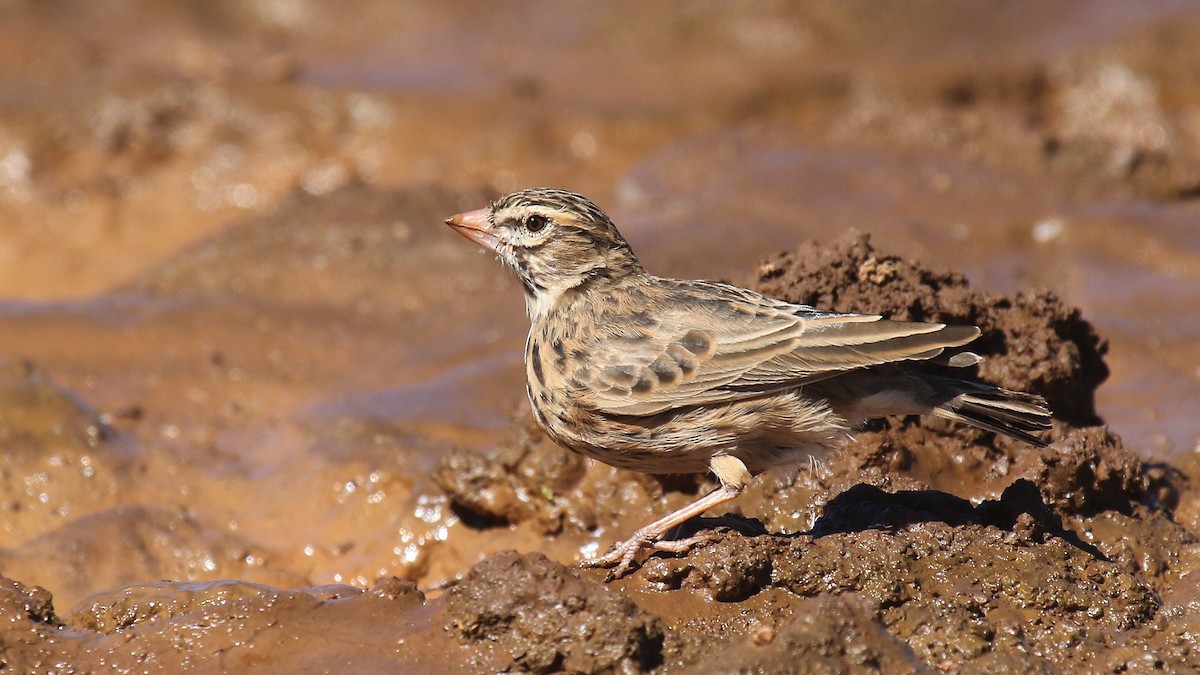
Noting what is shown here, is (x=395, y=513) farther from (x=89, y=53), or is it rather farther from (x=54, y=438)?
(x=89, y=53)

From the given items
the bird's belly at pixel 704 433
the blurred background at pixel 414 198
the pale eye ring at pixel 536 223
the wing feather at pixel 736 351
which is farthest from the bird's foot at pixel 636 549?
the blurred background at pixel 414 198

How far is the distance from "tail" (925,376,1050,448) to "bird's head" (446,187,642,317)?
1.63 metres

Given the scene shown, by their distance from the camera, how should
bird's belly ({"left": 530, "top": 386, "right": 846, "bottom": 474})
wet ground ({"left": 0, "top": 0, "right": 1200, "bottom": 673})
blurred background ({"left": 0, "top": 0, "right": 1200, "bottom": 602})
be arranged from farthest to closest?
blurred background ({"left": 0, "top": 0, "right": 1200, "bottom": 602}), bird's belly ({"left": 530, "top": 386, "right": 846, "bottom": 474}), wet ground ({"left": 0, "top": 0, "right": 1200, "bottom": 673})

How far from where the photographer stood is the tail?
207 inches

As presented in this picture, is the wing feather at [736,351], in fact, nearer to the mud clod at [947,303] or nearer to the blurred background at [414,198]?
the mud clod at [947,303]

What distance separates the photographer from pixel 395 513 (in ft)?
24.2

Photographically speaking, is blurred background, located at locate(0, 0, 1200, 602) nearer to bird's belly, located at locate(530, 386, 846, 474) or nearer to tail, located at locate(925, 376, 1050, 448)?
bird's belly, located at locate(530, 386, 846, 474)

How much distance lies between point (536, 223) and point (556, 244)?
0.14m

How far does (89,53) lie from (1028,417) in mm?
13109

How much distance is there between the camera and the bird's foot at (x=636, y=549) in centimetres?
515

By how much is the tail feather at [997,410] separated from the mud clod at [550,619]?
5.18 ft

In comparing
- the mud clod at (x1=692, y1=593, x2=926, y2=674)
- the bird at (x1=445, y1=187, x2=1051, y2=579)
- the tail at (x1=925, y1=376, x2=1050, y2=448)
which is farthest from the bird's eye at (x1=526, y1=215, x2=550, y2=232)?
the mud clod at (x1=692, y1=593, x2=926, y2=674)

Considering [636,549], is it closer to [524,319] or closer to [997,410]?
[997,410]

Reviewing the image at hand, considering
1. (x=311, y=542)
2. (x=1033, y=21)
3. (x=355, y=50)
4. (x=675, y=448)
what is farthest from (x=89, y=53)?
(x=675, y=448)
